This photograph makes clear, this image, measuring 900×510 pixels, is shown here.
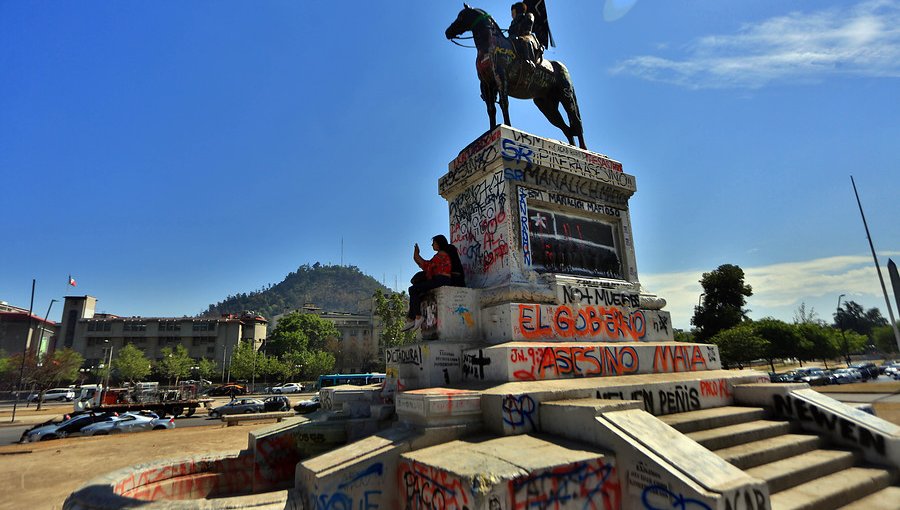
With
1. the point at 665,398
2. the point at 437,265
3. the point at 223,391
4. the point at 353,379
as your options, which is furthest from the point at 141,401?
the point at 665,398

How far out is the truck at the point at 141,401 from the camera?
30.7 m

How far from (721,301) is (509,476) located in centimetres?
5062

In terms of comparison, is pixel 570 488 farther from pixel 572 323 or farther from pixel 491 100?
pixel 491 100

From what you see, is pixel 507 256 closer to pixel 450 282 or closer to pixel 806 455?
pixel 450 282

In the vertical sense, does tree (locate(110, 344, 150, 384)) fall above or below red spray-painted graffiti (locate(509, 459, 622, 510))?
above

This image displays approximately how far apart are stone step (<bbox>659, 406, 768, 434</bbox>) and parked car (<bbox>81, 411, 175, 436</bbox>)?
27571mm

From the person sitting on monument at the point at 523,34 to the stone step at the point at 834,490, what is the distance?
8706mm

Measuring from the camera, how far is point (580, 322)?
7664 millimetres

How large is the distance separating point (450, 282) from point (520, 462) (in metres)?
4.30

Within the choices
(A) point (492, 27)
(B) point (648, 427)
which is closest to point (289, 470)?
(B) point (648, 427)

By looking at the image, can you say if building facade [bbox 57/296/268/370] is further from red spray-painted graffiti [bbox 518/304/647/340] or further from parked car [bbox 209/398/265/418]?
red spray-painted graffiti [bbox 518/304/647/340]

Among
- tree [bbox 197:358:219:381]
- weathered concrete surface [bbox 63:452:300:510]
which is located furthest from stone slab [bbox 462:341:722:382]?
tree [bbox 197:358:219:381]

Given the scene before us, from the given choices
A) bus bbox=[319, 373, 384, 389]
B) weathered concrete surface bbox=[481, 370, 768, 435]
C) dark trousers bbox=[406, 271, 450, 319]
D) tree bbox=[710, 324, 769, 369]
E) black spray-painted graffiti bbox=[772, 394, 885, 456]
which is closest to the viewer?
weathered concrete surface bbox=[481, 370, 768, 435]

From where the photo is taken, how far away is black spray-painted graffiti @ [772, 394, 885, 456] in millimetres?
5758
